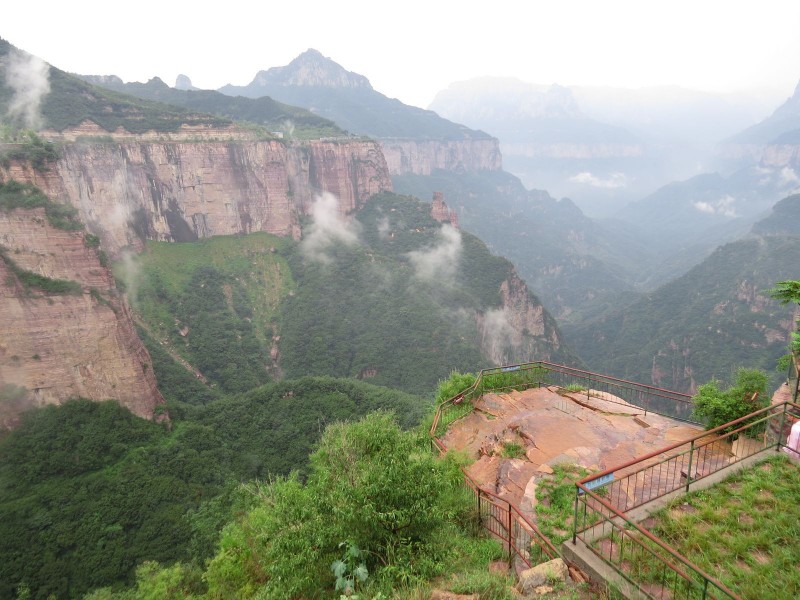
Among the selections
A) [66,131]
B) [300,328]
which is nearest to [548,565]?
[300,328]

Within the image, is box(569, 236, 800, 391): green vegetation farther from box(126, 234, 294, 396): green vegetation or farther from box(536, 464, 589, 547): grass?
box(126, 234, 294, 396): green vegetation

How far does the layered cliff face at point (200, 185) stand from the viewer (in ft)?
230

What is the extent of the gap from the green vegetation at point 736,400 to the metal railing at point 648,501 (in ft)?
1.60

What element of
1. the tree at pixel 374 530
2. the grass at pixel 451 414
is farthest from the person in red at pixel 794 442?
the grass at pixel 451 414

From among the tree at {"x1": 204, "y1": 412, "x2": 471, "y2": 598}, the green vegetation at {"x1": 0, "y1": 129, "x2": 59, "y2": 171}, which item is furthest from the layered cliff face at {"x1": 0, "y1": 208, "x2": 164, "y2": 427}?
the tree at {"x1": 204, "y1": 412, "x2": 471, "y2": 598}

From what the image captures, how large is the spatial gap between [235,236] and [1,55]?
42.7 metres

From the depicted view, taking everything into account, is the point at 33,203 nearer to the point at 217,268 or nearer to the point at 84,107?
the point at 84,107

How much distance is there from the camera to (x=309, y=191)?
108 metres

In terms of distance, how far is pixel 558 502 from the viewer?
11641mm

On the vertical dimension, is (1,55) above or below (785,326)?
above

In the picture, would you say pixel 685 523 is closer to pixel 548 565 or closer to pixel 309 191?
pixel 548 565

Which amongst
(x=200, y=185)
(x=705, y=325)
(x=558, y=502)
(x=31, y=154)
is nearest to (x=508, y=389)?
(x=558, y=502)

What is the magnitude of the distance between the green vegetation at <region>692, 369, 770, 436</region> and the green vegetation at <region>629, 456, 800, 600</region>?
3212mm

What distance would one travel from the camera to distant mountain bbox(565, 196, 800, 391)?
89375 mm
